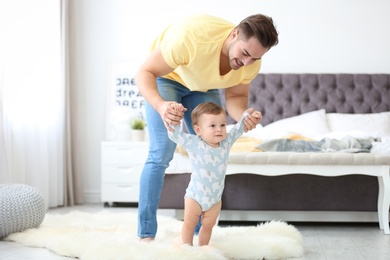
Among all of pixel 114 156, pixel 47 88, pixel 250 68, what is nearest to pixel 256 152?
pixel 250 68

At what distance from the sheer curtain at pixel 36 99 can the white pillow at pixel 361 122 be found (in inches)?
88.9

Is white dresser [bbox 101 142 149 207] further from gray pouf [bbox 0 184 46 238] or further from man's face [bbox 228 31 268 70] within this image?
man's face [bbox 228 31 268 70]

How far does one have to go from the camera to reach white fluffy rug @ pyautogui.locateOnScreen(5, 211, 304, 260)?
2436mm

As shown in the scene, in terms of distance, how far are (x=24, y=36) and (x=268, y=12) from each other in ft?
7.09

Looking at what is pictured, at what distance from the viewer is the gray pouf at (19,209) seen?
121 inches

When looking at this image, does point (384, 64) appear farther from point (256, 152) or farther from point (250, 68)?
point (250, 68)

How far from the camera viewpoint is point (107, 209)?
4.95 meters

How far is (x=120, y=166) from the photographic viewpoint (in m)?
5.02

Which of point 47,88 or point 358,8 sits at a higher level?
point 358,8

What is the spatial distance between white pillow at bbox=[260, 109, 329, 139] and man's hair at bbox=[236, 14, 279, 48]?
243 centimetres

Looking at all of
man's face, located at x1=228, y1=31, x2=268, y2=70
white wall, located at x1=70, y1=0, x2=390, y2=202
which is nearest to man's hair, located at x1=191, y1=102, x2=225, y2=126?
man's face, located at x1=228, y1=31, x2=268, y2=70

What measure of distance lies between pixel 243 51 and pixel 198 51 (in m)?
0.18

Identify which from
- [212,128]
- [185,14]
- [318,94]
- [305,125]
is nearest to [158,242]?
[212,128]

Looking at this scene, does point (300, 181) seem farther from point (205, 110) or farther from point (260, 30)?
point (260, 30)
